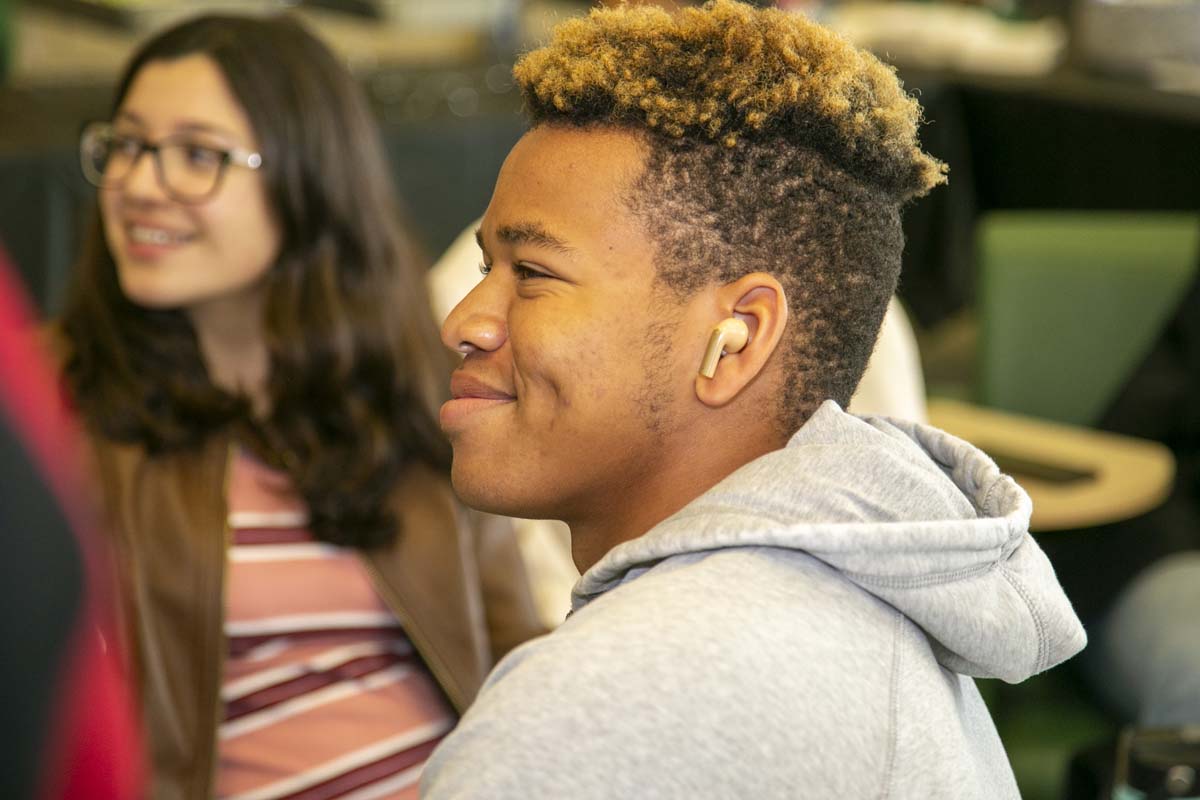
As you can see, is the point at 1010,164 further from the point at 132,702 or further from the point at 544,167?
the point at 544,167

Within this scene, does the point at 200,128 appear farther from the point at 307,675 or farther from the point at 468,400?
the point at 468,400

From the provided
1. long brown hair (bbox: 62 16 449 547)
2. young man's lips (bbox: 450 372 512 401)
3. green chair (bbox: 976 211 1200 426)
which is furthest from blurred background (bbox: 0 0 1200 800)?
young man's lips (bbox: 450 372 512 401)

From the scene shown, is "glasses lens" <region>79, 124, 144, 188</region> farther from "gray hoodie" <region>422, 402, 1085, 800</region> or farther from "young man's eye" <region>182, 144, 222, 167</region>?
"gray hoodie" <region>422, 402, 1085, 800</region>

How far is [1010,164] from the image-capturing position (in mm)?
4465

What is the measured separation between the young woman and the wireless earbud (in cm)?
87

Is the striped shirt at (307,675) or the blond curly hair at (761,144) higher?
the blond curly hair at (761,144)

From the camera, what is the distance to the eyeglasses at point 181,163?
1750 mm

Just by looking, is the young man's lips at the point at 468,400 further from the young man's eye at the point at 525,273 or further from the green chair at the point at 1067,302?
the green chair at the point at 1067,302

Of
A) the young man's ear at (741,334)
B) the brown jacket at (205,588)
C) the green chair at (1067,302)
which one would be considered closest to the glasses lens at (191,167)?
the brown jacket at (205,588)

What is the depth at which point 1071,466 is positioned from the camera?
8.43 ft

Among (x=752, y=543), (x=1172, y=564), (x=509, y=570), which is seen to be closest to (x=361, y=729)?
(x=509, y=570)

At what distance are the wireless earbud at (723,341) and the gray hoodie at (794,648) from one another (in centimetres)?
7

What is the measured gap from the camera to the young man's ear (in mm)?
880

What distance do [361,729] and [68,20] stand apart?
160 inches
